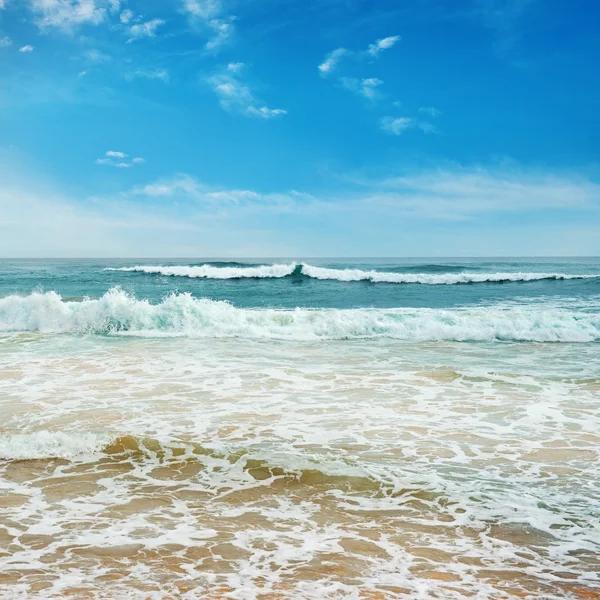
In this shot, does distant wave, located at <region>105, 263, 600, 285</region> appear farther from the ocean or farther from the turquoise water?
the ocean

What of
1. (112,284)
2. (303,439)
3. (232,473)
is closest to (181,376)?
(303,439)

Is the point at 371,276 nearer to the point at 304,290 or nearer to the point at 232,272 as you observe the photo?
the point at 304,290

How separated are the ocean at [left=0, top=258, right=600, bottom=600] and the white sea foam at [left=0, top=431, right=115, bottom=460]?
0.09ft

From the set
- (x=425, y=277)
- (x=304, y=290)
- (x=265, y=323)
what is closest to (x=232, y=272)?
(x=304, y=290)

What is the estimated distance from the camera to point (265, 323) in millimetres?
16938

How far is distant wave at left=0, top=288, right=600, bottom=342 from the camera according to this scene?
15367 millimetres

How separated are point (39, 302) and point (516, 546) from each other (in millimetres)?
16723

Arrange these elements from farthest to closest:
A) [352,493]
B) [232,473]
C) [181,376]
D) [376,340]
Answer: [376,340], [181,376], [232,473], [352,493]

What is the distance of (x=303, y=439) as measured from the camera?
6359mm

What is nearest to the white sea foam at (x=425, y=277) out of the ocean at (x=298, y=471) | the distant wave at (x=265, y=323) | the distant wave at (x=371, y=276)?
the distant wave at (x=371, y=276)

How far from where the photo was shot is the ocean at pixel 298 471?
351 cm

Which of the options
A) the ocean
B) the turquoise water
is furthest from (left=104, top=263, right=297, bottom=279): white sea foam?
the ocean

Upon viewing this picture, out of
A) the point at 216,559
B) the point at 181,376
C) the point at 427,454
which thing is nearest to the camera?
the point at 216,559

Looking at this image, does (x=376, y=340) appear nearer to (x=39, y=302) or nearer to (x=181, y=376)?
(x=181, y=376)
